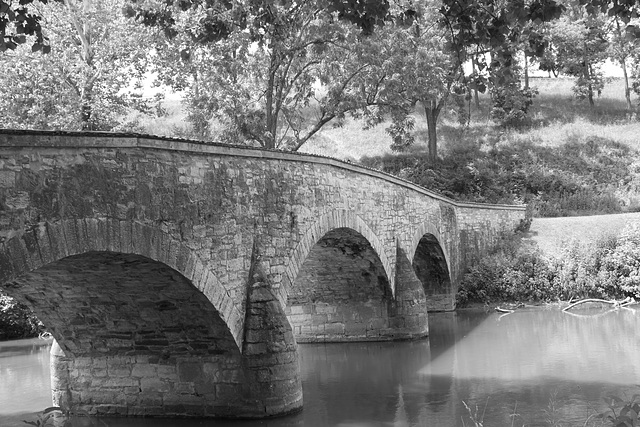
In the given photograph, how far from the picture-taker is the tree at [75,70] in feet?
73.2

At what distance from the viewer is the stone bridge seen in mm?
7441

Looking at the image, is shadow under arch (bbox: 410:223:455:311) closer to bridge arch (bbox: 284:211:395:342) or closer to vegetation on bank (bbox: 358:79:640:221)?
bridge arch (bbox: 284:211:395:342)

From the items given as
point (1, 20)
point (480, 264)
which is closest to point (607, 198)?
point (480, 264)

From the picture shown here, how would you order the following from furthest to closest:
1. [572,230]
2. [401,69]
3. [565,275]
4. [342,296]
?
[572,230], [565,275], [401,69], [342,296]

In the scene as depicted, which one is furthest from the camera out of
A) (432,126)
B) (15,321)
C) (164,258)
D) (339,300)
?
(432,126)

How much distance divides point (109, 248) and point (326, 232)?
6067 mm

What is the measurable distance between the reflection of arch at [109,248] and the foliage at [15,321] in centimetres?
1340

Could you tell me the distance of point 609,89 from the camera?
47344 millimetres

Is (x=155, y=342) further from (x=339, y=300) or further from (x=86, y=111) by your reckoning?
(x=86, y=111)

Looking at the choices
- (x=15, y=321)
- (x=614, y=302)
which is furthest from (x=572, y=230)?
(x=15, y=321)

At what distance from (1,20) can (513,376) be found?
34.1 ft

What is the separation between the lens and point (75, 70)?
22.6 metres

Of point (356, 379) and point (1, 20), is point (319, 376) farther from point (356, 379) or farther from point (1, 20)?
point (1, 20)

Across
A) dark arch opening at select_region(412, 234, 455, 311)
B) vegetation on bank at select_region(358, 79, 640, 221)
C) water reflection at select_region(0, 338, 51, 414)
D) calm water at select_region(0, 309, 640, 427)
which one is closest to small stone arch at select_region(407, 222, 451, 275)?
dark arch opening at select_region(412, 234, 455, 311)
